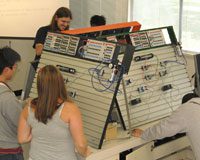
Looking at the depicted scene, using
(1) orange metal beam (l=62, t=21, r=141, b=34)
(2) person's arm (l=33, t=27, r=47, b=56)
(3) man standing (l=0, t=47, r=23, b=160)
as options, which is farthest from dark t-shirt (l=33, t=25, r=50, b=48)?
(3) man standing (l=0, t=47, r=23, b=160)

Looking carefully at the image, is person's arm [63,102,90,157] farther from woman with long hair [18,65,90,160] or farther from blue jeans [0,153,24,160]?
blue jeans [0,153,24,160]

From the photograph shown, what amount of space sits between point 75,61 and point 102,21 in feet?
5.47

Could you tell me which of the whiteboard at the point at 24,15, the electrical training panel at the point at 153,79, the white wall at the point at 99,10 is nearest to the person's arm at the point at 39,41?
the whiteboard at the point at 24,15

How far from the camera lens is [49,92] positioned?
5.88 feet

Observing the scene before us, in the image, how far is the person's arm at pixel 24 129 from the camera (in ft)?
6.30

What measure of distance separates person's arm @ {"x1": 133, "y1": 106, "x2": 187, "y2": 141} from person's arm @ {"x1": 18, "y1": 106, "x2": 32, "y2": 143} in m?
0.77

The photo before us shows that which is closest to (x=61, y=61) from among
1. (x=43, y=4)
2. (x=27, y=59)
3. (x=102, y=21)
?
(x=27, y=59)

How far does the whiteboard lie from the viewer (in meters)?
3.96

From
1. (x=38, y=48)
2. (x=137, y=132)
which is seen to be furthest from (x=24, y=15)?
(x=137, y=132)

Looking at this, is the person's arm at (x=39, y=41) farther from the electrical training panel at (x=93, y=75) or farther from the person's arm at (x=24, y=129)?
the person's arm at (x=24, y=129)

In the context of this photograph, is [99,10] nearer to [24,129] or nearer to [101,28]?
[101,28]

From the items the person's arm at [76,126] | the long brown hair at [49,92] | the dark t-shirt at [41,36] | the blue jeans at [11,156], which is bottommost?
the blue jeans at [11,156]

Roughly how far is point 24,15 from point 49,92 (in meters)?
2.57

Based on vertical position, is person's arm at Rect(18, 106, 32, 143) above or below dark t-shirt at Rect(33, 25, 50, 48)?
below
